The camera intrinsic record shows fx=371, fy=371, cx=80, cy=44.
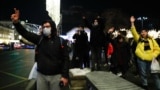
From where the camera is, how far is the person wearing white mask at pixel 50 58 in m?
6.28

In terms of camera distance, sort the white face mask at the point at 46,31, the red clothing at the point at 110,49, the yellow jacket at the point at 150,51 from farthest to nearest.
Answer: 1. the red clothing at the point at 110,49
2. the yellow jacket at the point at 150,51
3. the white face mask at the point at 46,31

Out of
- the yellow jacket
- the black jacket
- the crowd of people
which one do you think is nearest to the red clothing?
the crowd of people

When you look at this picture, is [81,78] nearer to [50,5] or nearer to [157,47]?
[157,47]

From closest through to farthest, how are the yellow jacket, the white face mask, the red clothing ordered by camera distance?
1. the white face mask
2. the yellow jacket
3. the red clothing

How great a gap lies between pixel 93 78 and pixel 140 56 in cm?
300

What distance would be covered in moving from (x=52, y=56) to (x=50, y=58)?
0.05 metres

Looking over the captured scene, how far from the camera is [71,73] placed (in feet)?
30.7

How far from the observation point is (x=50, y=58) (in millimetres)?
6332

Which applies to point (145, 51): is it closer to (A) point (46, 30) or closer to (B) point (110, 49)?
(B) point (110, 49)

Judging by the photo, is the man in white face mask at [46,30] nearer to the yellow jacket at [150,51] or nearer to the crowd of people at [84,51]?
the crowd of people at [84,51]

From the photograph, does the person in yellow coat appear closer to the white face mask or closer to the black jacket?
the black jacket

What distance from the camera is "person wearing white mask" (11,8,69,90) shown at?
628cm

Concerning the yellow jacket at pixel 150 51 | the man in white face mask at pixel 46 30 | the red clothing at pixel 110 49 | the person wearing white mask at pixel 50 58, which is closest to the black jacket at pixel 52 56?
the person wearing white mask at pixel 50 58

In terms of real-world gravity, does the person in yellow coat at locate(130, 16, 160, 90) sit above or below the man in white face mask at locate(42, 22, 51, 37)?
below
